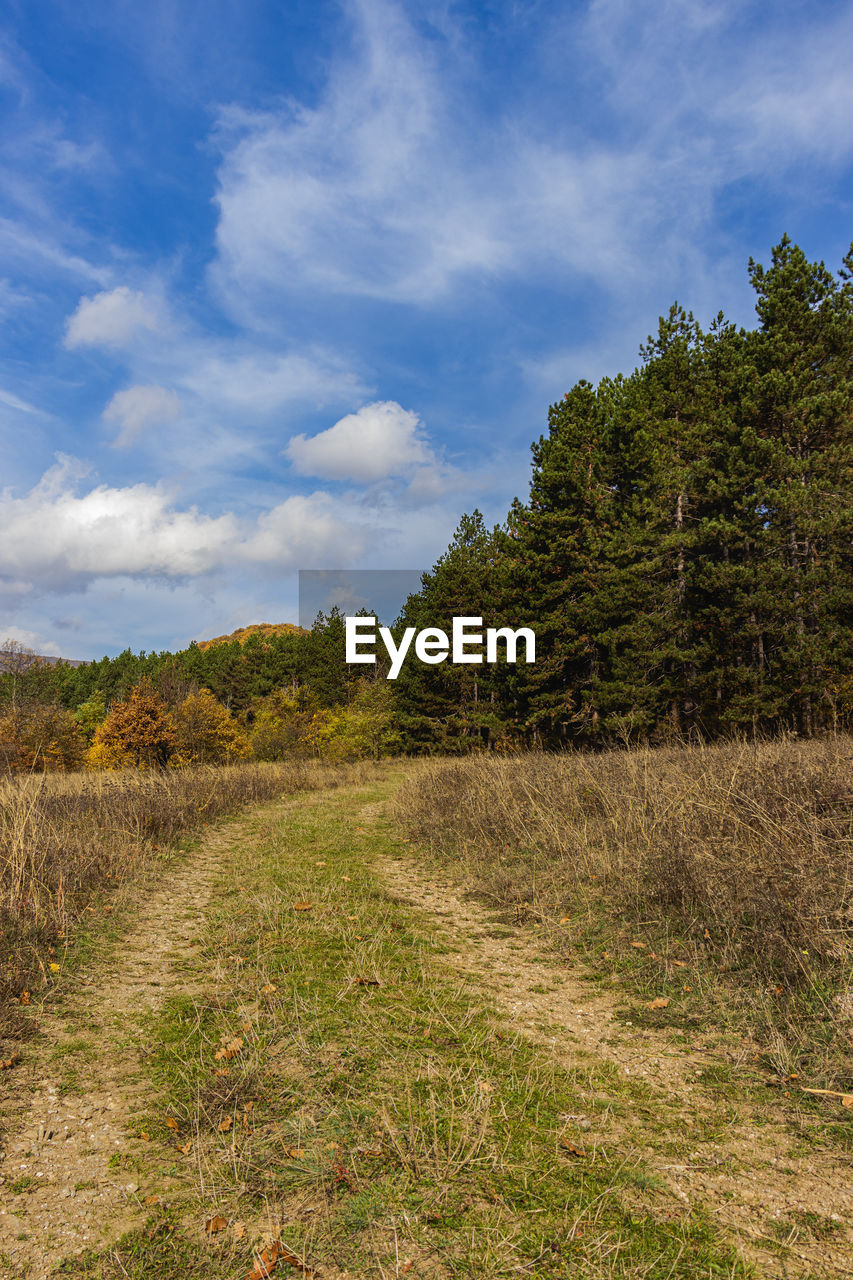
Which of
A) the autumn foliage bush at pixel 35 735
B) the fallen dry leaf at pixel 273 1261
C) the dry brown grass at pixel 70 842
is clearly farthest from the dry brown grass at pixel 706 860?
the autumn foliage bush at pixel 35 735

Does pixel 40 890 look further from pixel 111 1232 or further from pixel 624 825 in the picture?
pixel 624 825

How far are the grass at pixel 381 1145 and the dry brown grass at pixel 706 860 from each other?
1.76 metres

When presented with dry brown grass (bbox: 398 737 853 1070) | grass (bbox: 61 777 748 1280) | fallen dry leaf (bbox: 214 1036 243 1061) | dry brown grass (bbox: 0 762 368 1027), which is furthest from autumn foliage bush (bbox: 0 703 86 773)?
fallen dry leaf (bbox: 214 1036 243 1061)

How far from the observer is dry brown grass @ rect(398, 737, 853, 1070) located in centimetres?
460

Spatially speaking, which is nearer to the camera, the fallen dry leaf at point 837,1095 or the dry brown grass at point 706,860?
the fallen dry leaf at point 837,1095

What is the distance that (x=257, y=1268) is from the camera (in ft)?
7.50

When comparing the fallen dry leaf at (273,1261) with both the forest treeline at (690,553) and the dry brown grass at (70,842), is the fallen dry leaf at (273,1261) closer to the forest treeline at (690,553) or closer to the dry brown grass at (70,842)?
the dry brown grass at (70,842)

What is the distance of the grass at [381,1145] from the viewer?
2.38m

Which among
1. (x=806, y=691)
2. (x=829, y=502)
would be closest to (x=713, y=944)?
(x=806, y=691)

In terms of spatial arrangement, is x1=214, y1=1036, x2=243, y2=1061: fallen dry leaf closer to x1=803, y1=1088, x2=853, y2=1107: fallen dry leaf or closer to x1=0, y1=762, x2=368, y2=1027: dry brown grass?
x1=0, y1=762, x2=368, y2=1027: dry brown grass

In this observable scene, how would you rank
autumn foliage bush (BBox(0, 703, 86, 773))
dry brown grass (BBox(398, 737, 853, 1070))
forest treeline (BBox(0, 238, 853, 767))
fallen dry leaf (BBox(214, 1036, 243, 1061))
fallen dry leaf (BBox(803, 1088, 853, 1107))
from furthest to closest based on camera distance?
1. autumn foliage bush (BBox(0, 703, 86, 773))
2. forest treeline (BBox(0, 238, 853, 767))
3. dry brown grass (BBox(398, 737, 853, 1070))
4. fallen dry leaf (BBox(214, 1036, 243, 1061))
5. fallen dry leaf (BBox(803, 1088, 853, 1107))

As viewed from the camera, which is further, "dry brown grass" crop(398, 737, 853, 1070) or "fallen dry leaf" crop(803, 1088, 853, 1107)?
"dry brown grass" crop(398, 737, 853, 1070)

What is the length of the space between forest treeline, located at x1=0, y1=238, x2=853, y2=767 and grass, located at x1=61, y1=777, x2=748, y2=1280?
1703 centimetres

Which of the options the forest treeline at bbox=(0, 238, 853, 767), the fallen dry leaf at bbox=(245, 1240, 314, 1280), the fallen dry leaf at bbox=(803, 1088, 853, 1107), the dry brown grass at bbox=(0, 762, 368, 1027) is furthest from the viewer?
the forest treeline at bbox=(0, 238, 853, 767)
